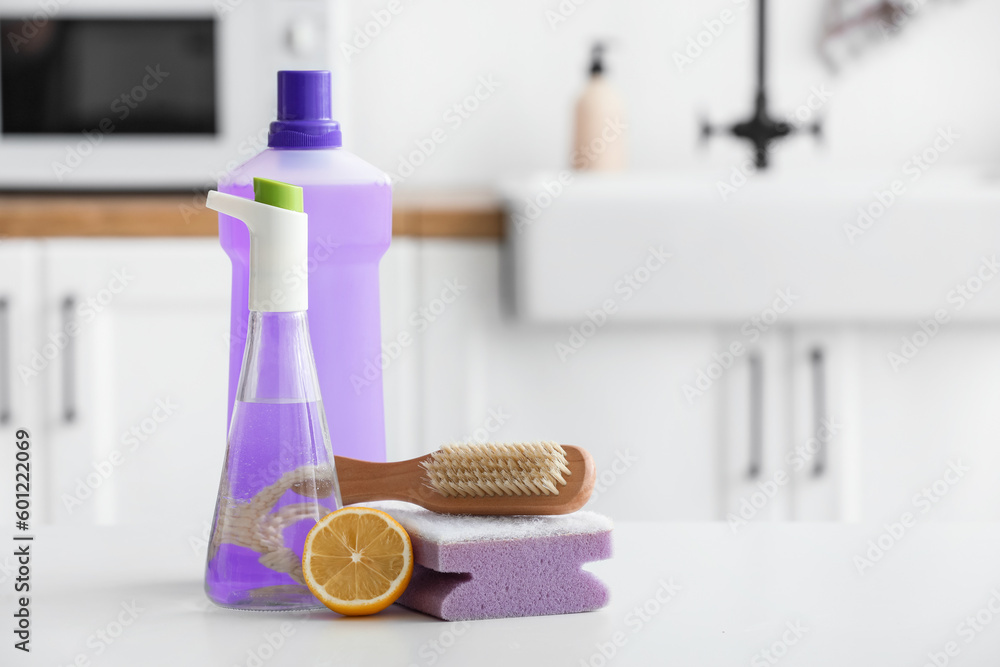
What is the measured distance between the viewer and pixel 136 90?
1.72 meters

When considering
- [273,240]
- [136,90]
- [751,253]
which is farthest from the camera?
[136,90]

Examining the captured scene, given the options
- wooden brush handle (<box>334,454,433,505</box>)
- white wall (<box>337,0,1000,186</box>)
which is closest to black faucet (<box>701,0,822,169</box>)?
white wall (<box>337,0,1000,186</box>)

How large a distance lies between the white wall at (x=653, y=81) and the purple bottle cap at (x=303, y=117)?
1.47m

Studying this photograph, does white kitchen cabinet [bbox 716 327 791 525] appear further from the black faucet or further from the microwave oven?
the microwave oven

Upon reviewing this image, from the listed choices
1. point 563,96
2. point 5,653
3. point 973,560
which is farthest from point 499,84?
point 5,653

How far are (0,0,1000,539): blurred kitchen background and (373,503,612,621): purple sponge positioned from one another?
994 mm

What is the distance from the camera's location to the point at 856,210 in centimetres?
149

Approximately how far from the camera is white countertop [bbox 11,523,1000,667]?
47 centimetres

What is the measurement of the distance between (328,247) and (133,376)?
1066 mm

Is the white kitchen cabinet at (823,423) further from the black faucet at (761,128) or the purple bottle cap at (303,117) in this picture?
the purple bottle cap at (303,117)

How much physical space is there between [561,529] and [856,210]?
1109 mm

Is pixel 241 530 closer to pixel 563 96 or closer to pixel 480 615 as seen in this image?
pixel 480 615

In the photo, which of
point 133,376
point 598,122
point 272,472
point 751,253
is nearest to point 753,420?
point 751,253

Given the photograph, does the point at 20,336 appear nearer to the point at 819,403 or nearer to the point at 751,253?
the point at 751,253
